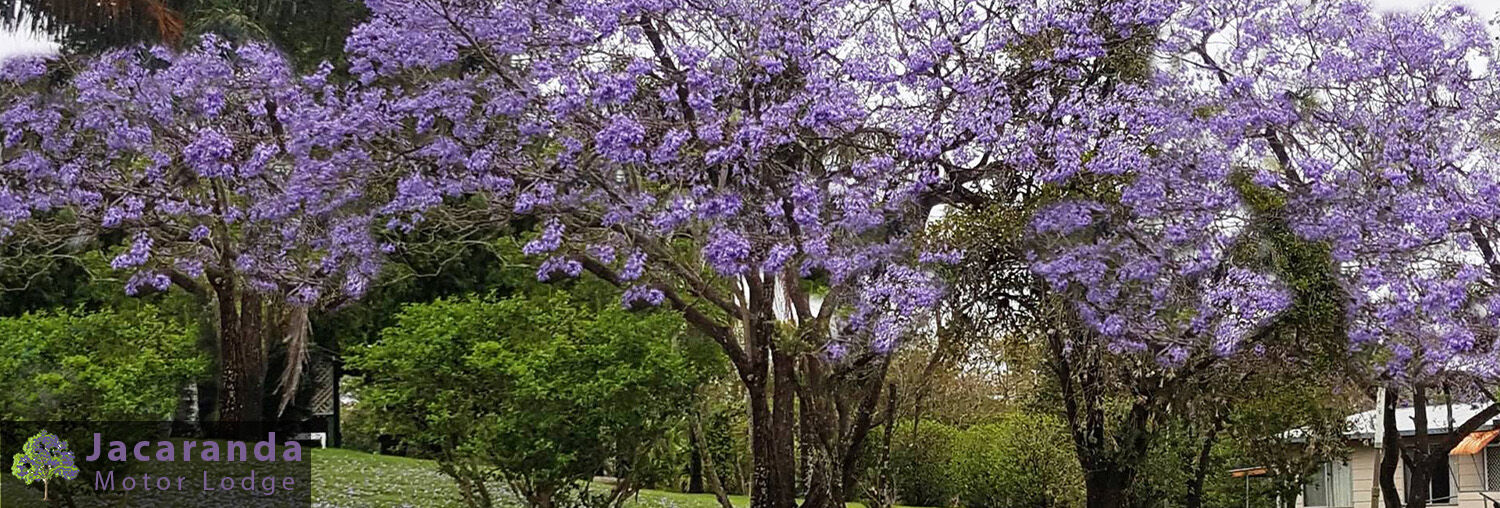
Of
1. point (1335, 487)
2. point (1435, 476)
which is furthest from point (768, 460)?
point (1335, 487)

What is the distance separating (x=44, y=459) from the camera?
9523 mm

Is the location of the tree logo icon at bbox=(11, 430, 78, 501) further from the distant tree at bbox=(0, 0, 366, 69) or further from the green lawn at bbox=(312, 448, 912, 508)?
the distant tree at bbox=(0, 0, 366, 69)

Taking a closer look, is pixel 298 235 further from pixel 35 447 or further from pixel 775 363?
pixel 775 363

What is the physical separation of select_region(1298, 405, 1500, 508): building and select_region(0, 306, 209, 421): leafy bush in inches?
388

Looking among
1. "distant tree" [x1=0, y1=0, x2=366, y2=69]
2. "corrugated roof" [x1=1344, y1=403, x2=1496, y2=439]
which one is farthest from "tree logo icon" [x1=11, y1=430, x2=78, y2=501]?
"corrugated roof" [x1=1344, y1=403, x2=1496, y2=439]

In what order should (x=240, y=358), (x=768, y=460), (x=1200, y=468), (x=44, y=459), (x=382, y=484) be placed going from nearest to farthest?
(x=44, y=459) → (x=768, y=460) → (x=1200, y=468) → (x=240, y=358) → (x=382, y=484)

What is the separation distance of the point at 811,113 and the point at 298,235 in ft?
13.9

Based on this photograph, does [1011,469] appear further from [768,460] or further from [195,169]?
[195,169]

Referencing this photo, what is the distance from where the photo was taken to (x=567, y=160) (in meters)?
10.1

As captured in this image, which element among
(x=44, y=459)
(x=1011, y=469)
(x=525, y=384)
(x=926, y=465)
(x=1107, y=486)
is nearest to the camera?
(x=525, y=384)

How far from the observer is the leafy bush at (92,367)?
9758mm

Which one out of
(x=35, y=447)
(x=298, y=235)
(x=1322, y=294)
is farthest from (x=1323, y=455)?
(x=35, y=447)

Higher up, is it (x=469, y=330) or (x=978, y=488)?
(x=469, y=330)

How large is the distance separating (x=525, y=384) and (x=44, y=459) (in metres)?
3.13
